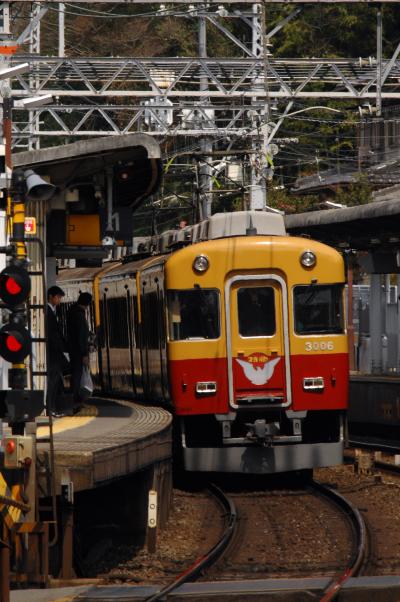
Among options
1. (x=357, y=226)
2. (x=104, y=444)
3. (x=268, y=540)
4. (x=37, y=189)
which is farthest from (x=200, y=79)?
(x=37, y=189)

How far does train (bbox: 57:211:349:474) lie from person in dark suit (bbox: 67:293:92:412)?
55.1 inches

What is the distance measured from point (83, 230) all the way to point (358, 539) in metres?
5.05

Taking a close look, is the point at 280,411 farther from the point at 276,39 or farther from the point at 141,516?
the point at 276,39

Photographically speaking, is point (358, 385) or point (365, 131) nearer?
point (358, 385)

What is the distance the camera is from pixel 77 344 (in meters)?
16.2

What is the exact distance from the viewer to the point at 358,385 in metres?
25.1

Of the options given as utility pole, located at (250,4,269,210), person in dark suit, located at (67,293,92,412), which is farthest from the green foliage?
person in dark suit, located at (67,293,92,412)

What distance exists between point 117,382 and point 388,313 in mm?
11628

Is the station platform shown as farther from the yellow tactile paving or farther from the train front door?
the train front door

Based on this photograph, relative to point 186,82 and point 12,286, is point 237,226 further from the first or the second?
point 186,82

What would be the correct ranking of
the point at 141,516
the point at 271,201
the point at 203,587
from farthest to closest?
the point at 271,201 → the point at 141,516 → the point at 203,587

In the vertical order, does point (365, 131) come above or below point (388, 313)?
above

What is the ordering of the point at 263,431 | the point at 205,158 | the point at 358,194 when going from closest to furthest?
the point at 263,431 < the point at 205,158 < the point at 358,194

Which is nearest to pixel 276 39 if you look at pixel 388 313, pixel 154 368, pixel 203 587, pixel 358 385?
pixel 388 313
